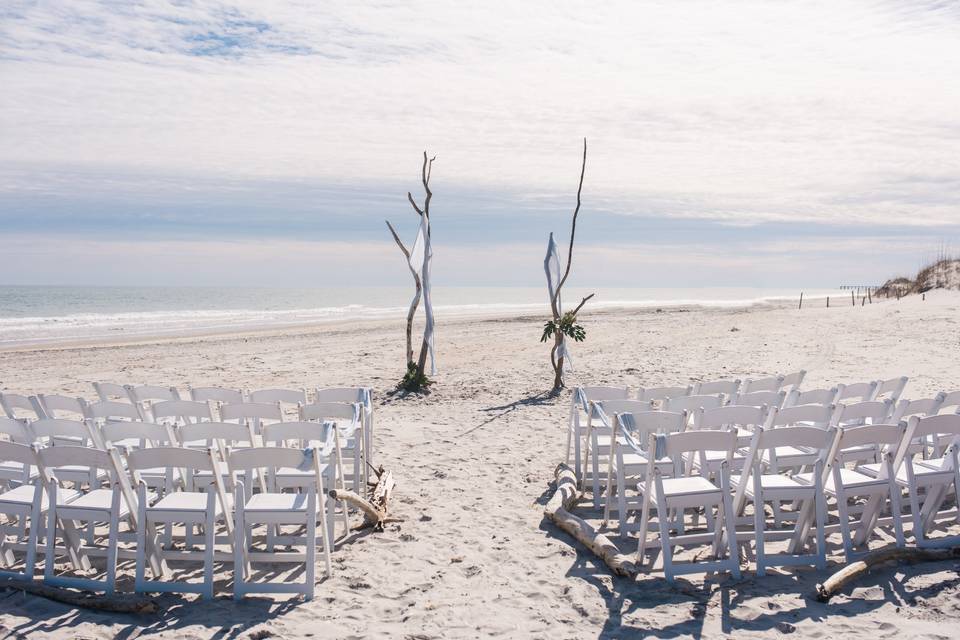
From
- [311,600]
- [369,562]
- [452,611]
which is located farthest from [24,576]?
[452,611]

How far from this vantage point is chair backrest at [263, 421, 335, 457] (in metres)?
4.71

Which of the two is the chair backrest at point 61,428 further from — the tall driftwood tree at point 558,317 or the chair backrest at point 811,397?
the tall driftwood tree at point 558,317

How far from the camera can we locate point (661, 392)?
6.55 m

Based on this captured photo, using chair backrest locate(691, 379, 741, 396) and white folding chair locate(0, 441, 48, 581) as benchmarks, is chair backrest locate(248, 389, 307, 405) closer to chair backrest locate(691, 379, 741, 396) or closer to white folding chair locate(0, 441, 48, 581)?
white folding chair locate(0, 441, 48, 581)

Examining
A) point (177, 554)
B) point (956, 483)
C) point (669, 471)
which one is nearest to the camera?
point (177, 554)

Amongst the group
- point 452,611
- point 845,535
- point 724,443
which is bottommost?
point 452,611

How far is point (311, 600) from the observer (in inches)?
157

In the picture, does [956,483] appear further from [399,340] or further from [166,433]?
[399,340]

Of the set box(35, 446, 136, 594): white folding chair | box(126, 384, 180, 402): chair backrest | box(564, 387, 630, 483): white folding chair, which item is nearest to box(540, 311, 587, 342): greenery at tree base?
box(564, 387, 630, 483): white folding chair

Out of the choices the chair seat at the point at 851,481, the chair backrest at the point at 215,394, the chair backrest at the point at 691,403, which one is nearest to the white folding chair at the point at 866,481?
the chair seat at the point at 851,481

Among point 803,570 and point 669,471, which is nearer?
point 803,570

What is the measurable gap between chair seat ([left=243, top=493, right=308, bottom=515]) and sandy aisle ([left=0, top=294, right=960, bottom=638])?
0.53 m

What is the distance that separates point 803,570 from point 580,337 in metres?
6.84

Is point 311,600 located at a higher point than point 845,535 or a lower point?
lower
